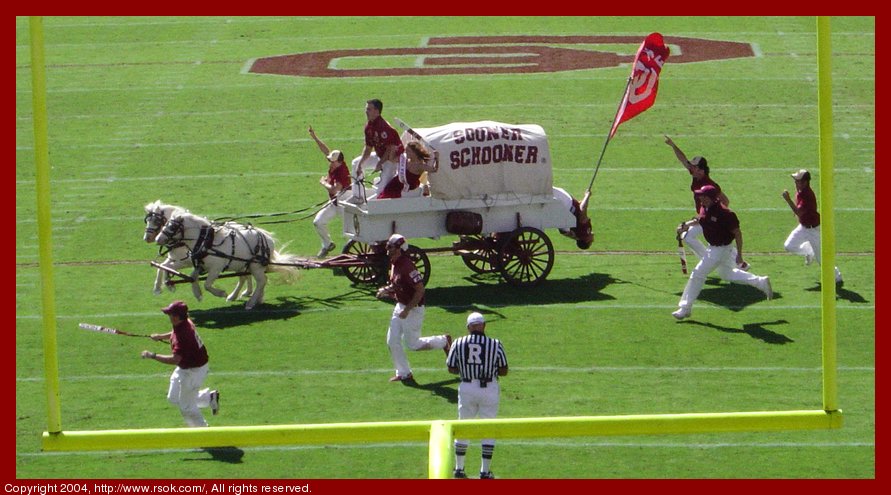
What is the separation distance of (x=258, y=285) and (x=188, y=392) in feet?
15.8

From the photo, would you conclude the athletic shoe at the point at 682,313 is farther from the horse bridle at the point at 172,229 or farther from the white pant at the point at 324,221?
the horse bridle at the point at 172,229

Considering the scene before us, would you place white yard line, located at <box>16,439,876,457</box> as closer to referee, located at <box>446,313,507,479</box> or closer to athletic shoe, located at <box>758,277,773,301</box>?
referee, located at <box>446,313,507,479</box>

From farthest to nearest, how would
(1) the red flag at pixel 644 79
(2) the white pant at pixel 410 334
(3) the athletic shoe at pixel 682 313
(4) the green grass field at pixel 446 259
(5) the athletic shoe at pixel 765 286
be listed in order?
1. (1) the red flag at pixel 644 79
2. (5) the athletic shoe at pixel 765 286
3. (3) the athletic shoe at pixel 682 313
4. (2) the white pant at pixel 410 334
5. (4) the green grass field at pixel 446 259

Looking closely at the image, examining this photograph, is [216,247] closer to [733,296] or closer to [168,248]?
[168,248]

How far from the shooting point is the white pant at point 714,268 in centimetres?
1712

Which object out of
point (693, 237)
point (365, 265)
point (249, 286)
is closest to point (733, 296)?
point (693, 237)

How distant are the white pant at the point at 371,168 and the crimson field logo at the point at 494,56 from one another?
11697 mm

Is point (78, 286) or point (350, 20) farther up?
point (350, 20)

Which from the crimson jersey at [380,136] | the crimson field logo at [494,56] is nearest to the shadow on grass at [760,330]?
the crimson jersey at [380,136]

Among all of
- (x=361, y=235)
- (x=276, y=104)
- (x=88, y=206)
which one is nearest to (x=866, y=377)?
(x=361, y=235)

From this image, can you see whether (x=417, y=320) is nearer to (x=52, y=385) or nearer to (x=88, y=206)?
(x=52, y=385)

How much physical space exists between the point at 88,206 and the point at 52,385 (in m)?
16.2

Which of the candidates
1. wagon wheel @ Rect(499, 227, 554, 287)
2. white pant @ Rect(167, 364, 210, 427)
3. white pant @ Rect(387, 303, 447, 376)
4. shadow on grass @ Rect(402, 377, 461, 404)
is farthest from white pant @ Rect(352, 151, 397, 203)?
white pant @ Rect(167, 364, 210, 427)

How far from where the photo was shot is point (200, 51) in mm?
32938
